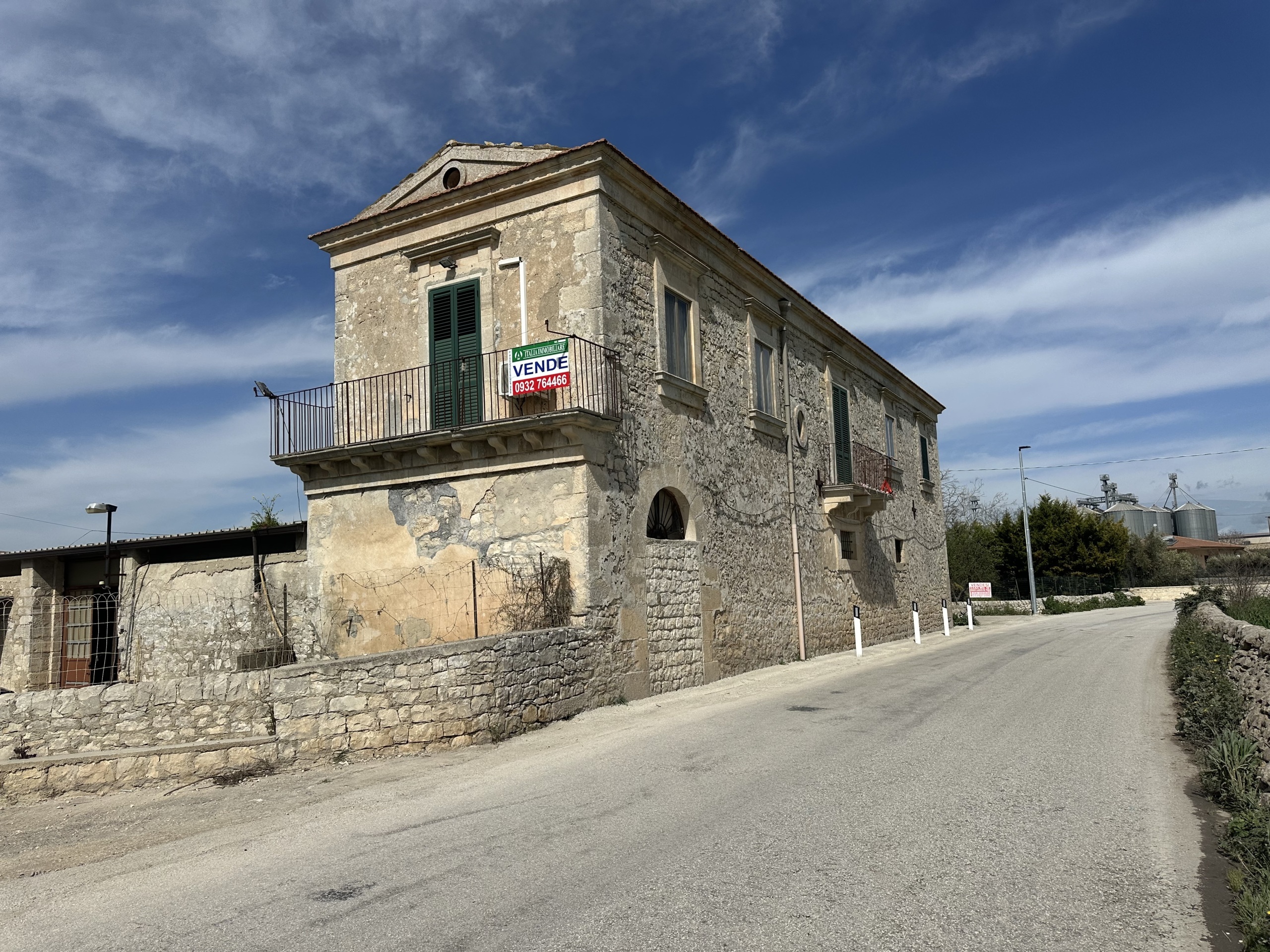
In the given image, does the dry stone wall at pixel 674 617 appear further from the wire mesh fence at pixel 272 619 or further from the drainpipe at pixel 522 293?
the drainpipe at pixel 522 293

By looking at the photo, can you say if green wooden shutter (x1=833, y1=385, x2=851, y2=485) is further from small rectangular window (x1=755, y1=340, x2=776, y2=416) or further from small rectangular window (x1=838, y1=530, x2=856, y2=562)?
small rectangular window (x1=755, y1=340, x2=776, y2=416)

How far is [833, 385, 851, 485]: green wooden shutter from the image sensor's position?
20.5m

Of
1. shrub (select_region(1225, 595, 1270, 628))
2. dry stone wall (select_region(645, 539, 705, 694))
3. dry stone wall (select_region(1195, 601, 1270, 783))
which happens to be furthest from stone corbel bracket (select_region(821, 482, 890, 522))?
dry stone wall (select_region(1195, 601, 1270, 783))

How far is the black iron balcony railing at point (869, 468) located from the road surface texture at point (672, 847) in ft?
39.4

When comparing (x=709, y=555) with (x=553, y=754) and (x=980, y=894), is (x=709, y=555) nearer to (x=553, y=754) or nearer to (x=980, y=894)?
(x=553, y=754)

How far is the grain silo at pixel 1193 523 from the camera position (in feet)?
277

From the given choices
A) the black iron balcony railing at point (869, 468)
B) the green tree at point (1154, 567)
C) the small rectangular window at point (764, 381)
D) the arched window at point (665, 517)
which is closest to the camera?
the arched window at point (665, 517)

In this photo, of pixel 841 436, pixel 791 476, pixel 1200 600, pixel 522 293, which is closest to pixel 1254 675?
pixel 522 293

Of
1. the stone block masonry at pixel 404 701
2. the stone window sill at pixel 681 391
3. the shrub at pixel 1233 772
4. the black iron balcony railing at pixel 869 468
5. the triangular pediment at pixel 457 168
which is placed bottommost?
the shrub at pixel 1233 772

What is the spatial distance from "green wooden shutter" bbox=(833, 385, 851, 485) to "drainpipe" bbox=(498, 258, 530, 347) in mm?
9824

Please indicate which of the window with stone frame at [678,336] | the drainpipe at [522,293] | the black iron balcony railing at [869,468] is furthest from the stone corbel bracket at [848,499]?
the drainpipe at [522,293]

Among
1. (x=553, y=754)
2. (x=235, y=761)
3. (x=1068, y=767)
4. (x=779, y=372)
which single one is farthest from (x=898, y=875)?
(x=779, y=372)

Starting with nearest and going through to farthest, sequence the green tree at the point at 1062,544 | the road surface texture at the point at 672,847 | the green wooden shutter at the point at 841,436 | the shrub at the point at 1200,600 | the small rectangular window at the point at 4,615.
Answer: the road surface texture at the point at 672,847 < the small rectangular window at the point at 4,615 < the shrub at the point at 1200,600 < the green wooden shutter at the point at 841,436 < the green tree at the point at 1062,544

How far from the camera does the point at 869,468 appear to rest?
2202cm
